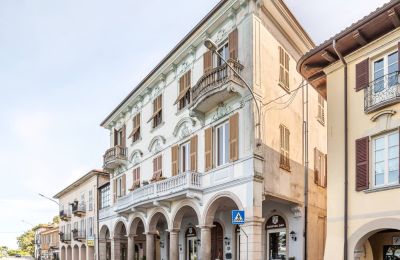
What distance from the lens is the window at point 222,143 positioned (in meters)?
19.1

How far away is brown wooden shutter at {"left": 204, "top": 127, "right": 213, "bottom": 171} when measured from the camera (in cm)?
1969

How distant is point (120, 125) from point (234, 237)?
47.6ft

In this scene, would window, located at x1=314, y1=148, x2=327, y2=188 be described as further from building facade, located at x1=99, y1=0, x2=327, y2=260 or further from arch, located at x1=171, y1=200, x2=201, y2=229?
arch, located at x1=171, y1=200, x2=201, y2=229

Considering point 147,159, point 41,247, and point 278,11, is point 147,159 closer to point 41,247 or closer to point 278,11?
point 278,11

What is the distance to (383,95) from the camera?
12539 mm

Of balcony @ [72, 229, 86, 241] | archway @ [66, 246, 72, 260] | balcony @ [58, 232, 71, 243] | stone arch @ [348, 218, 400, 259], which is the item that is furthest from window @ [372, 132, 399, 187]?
archway @ [66, 246, 72, 260]

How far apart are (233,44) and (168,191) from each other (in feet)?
25.5

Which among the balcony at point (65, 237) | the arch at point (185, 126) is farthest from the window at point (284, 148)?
the balcony at point (65, 237)

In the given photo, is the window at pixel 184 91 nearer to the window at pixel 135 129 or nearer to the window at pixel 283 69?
the window at pixel 283 69

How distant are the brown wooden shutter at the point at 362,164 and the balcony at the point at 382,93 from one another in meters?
0.99

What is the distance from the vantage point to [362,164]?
12.9 m

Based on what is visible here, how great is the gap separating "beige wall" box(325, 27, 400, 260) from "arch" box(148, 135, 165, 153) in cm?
1230

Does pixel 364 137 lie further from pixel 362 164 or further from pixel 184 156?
pixel 184 156

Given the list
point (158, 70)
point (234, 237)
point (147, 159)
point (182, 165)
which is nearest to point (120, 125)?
point (147, 159)
